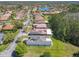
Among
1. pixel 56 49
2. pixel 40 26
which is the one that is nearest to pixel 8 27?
pixel 40 26

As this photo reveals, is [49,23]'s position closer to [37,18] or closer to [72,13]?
[37,18]

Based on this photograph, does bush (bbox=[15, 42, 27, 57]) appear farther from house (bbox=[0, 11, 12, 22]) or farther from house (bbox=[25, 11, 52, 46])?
house (bbox=[0, 11, 12, 22])

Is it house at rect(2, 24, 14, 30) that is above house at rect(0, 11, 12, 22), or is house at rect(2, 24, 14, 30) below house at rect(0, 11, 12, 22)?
below

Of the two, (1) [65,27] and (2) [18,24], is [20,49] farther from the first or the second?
(1) [65,27]

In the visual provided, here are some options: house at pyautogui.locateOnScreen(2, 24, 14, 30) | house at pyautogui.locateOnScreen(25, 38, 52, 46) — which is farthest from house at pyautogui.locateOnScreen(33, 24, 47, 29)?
house at pyautogui.locateOnScreen(2, 24, 14, 30)

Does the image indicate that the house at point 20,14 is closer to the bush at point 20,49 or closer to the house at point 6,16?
the house at point 6,16

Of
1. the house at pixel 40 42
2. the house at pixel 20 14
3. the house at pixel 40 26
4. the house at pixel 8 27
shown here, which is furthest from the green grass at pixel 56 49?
the house at pixel 20 14

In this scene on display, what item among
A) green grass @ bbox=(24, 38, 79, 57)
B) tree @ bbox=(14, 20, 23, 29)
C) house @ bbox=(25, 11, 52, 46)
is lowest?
green grass @ bbox=(24, 38, 79, 57)

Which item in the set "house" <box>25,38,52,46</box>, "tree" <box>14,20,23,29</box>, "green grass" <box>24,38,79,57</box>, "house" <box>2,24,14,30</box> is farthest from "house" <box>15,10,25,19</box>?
"green grass" <box>24,38,79,57</box>

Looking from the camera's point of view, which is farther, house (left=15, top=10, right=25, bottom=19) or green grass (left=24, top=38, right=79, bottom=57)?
house (left=15, top=10, right=25, bottom=19)

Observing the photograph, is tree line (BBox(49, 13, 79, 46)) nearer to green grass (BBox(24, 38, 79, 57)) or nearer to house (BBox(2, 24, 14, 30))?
green grass (BBox(24, 38, 79, 57))
